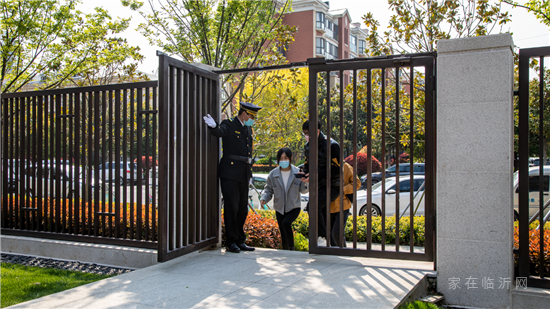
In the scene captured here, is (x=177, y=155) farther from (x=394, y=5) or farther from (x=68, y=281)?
(x=394, y=5)

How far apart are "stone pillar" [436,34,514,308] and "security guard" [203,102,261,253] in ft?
8.36

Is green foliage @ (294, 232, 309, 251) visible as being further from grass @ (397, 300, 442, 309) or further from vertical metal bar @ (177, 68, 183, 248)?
grass @ (397, 300, 442, 309)

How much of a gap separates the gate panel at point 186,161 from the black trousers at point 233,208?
0.28 m

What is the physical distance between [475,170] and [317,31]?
4393cm

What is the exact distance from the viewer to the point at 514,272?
4566 mm

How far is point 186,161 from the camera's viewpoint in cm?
555

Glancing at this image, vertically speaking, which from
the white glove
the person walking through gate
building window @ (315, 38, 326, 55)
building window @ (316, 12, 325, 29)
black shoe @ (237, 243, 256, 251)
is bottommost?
black shoe @ (237, 243, 256, 251)

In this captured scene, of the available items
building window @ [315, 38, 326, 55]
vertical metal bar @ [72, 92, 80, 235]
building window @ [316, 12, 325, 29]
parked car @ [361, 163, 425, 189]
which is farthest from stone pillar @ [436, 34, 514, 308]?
building window @ [316, 12, 325, 29]

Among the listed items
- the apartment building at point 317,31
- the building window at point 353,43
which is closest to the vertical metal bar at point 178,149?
the apartment building at point 317,31

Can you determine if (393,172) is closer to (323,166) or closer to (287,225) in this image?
(287,225)

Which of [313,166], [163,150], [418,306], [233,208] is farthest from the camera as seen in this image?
[233,208]

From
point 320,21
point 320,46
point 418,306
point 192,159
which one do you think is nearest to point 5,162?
point 192,159

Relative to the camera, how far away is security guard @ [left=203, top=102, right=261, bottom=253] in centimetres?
590

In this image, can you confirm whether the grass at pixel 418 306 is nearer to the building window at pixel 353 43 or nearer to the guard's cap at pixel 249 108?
the guard's cap at pixel 249 108
